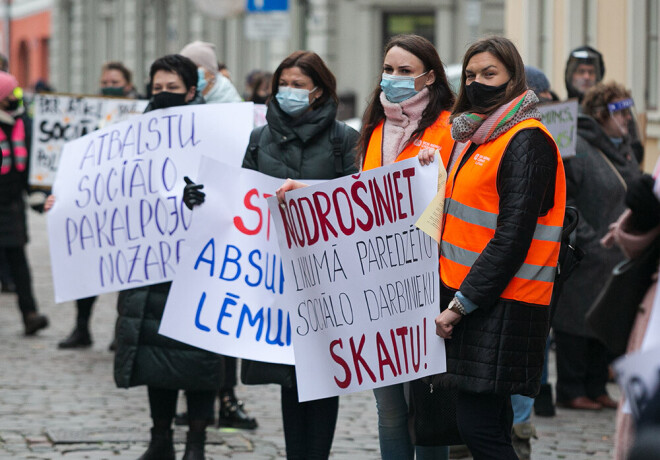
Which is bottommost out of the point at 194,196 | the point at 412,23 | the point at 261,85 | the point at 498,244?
the point at 498,244

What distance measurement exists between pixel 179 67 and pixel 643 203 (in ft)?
10.4

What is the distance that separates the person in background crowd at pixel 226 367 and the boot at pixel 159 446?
93cm

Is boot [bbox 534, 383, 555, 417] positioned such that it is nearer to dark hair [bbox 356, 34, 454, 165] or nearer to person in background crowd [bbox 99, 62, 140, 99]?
dark hair [bbox 356, 34, 454, 165]

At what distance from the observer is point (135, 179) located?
638cm

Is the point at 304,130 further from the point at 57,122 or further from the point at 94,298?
the point at 57,122

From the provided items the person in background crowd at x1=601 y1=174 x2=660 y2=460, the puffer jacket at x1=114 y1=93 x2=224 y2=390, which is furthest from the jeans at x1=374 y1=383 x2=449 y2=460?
the person in background crowd at x1=601 y1=174 x2=660 y2=460

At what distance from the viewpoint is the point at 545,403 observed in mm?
7715

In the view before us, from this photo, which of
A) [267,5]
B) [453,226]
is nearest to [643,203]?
[453,226]

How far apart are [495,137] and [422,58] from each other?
682 millimetres

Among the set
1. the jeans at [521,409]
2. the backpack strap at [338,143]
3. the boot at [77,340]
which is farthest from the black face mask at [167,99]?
the boot at [77,340]

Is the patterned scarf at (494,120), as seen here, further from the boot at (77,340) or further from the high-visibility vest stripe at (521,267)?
the boot at (77,340)

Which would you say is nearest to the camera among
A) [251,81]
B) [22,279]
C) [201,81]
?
[201,81]

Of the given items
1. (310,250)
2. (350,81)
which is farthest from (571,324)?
(350,81)

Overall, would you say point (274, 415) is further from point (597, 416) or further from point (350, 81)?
point (350, 81)
